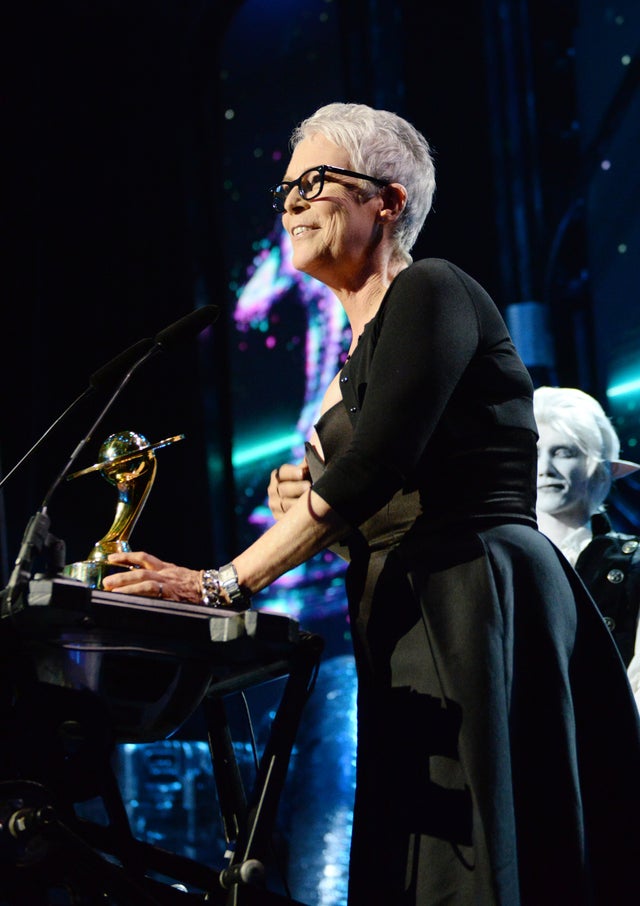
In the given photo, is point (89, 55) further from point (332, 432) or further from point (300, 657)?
point (300, 657)

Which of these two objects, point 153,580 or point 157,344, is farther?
point 157,344

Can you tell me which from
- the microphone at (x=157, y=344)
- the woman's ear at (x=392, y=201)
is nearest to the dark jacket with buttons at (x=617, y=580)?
the woman's ear at (x=392, y=201)

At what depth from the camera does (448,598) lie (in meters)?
1.41

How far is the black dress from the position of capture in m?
1.35

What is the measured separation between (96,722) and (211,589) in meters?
0.24

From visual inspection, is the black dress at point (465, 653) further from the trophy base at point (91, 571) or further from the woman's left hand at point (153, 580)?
the trophy base at point (91, 571)

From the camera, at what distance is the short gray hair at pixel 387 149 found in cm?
173

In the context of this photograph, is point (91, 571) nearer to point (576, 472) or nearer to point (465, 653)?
point (465, 653)

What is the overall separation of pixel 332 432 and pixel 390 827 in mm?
566

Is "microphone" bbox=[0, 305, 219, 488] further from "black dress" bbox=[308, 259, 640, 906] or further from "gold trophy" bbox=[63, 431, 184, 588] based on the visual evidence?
"black dress" bbox=[308, 259, 640, 906]

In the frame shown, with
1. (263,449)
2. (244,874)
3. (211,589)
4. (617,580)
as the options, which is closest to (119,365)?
(211,589)

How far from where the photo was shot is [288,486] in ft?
5.65

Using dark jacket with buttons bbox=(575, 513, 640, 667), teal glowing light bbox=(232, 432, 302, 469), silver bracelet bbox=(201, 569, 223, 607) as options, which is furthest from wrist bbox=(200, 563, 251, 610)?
teal glowing light bbox=(232, 432, 302, 469)

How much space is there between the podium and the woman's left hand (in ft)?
0.27
